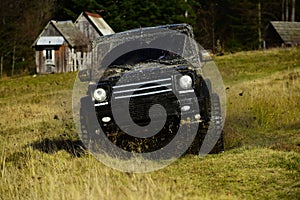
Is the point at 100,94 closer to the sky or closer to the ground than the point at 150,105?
closer to the sky

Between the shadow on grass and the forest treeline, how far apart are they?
112ft

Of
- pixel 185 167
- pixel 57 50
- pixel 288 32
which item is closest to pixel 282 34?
pixel 288 32

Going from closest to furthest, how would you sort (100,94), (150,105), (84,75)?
(150,105) < (100,94) < (84,75)

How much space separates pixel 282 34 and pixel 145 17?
45.8ft

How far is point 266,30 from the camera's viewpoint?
5422 cm

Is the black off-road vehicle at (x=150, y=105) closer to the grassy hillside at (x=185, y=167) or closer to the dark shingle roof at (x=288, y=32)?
the grassy hillside at (x=185, y=167)

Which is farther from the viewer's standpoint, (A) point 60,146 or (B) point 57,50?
(B) point 57,50

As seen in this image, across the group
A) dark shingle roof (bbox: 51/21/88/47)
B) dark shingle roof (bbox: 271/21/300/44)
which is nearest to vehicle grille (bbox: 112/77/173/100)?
dark shingle roof (bbox: 51/21/88/47)

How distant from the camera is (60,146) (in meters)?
9.05

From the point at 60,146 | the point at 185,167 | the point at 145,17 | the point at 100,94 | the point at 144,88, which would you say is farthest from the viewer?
the point at 145,17

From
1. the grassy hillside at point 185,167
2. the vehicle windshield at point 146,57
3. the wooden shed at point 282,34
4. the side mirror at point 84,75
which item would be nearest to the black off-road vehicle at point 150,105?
the vehicle windshield at point 146,57

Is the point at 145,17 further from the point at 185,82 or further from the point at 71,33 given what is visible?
the point at 185,82

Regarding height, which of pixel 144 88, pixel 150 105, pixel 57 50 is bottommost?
pixel 57 50

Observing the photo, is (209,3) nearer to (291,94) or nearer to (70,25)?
(70,25)
